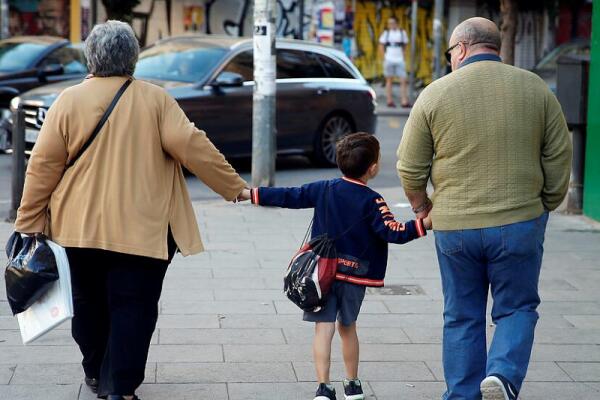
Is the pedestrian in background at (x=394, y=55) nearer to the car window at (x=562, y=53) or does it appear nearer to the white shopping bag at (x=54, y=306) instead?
the car window at (x=562, y=53)

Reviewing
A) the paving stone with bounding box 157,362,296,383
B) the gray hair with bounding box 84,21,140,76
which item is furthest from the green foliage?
the gray hair with bounding box 84,21,140,76

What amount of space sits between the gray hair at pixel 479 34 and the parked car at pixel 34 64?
38.1 feet

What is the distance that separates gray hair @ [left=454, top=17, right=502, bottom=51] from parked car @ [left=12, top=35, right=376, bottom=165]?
8452 mm

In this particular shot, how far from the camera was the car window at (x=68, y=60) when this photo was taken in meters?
17.2

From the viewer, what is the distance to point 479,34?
504 cm

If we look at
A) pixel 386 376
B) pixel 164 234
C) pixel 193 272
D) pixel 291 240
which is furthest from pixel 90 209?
pixel 291 240

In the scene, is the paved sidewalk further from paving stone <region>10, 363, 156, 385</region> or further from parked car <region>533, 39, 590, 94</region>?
parked car <region>533, 39, 590, 94</region>

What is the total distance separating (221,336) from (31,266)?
177 cm

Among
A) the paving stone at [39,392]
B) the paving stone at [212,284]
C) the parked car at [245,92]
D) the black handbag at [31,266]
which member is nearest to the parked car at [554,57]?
the parked car at [245,92]

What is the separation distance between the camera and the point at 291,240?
31.7ft

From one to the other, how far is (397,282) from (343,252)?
302cm

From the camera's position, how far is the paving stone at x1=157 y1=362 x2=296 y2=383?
225 inches

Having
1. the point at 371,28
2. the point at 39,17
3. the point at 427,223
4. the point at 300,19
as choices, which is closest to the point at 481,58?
the point at 427,223

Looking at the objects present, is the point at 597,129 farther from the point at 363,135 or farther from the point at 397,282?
the point at 363,135
